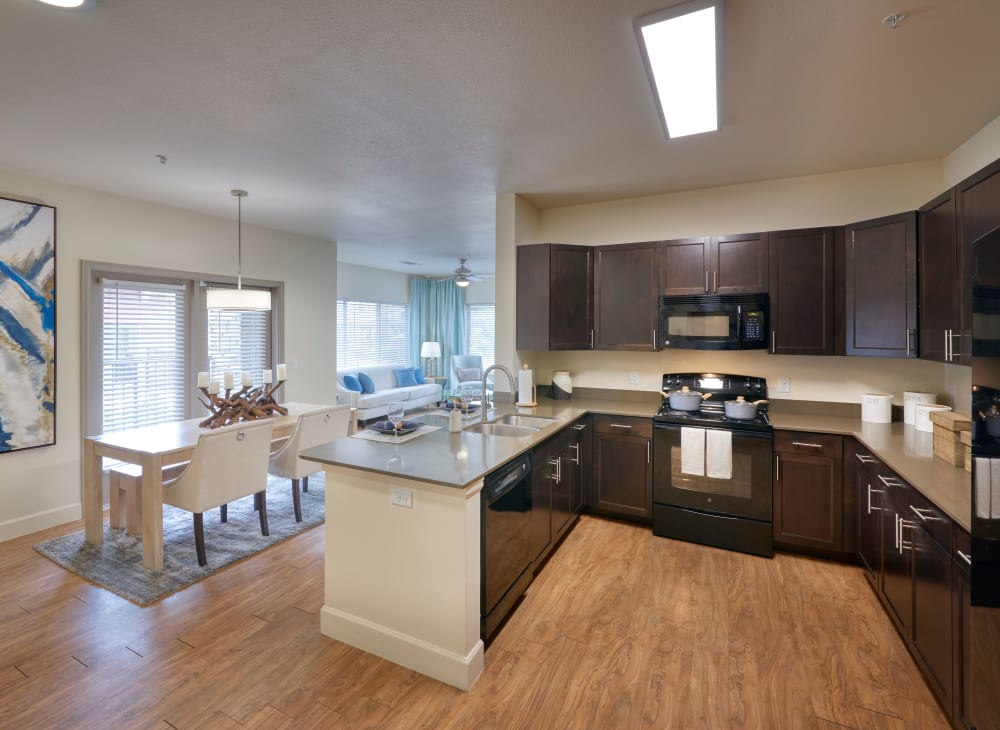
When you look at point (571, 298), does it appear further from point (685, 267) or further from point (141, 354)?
point (141, 354)

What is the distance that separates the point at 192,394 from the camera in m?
4.65

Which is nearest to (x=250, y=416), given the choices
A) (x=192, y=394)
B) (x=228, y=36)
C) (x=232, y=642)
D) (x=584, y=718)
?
(x=192, y=394)

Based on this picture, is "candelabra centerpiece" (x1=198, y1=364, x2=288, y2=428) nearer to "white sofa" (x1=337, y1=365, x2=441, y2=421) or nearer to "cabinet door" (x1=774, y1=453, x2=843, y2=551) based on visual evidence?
"white sofa" (x1=337, y1=365, x2=441, y2=421)

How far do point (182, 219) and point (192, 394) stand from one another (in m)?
1.69

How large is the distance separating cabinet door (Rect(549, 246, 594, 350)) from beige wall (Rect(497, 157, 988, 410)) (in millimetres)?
359

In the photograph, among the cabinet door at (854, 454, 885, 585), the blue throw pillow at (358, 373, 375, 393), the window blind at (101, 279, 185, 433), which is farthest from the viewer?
the blue throw pillow at (358, 373, 375, 393)

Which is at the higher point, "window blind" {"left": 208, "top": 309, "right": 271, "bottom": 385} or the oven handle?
"window blind" {"left": 208, "top": 309, "right": 271, "bottom": 385}

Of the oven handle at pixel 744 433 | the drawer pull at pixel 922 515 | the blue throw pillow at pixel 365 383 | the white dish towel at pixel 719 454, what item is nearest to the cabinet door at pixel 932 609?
the drawer pull at pixel 922 515

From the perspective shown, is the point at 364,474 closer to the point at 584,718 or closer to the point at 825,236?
the point at 584,718

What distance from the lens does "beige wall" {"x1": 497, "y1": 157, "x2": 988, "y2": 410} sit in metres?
3.18

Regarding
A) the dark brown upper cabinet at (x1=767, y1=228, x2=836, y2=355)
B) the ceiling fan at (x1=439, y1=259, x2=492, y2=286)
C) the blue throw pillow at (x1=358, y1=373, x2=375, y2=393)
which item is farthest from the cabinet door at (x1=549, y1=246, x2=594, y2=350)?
the blue throw pillow at (x1=358, y1=373, x2=375, y2=393)

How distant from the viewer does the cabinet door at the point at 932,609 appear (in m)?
1.68

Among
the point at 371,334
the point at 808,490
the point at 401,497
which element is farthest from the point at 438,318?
the point at 401,497

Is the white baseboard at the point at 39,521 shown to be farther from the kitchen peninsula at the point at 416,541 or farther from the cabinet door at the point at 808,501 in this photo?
the cabinet door at the point at 808,501
